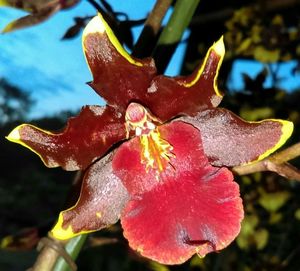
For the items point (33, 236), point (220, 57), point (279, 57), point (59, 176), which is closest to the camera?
point (220, 57)

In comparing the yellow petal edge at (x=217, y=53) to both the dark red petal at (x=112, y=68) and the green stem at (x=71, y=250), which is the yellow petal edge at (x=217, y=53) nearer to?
the dark red petal at (x=112, y=68)

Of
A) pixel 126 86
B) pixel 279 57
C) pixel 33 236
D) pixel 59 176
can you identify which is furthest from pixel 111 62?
pixel 59 176

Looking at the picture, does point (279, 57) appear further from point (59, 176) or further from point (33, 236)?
point (59, 176)

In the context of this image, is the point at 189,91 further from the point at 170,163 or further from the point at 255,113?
the point at 255,113

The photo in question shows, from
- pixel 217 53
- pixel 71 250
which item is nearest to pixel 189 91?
pixel 217 53

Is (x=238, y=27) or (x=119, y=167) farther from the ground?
(x=119, y=167)

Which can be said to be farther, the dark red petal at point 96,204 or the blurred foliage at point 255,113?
the blurred foliage at point 255,113

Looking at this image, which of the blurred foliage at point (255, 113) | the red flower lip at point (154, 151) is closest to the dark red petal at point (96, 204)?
the red flower lip at point (154, 151)
